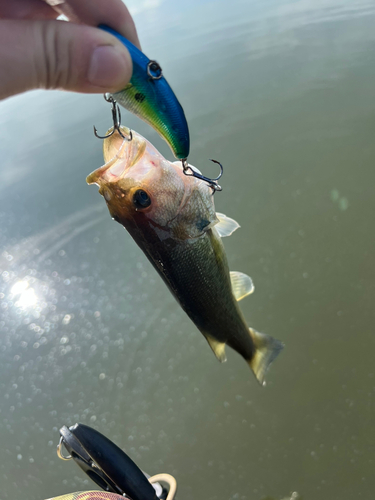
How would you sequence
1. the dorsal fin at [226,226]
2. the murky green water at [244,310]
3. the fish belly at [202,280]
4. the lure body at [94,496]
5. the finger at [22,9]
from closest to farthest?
the finger at [22,9] → the fish belly at [202,280] → the dorsal fin at [226,226] → the lure body at [94,496] → the murky green water at [244,310]

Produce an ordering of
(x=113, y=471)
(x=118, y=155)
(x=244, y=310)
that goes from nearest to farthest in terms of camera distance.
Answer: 1. (x=118, y=155)
2. (x=113, y=471)
3. (x=244, y=310)

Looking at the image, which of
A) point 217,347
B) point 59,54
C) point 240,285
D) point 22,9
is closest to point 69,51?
Answer: point 59,54

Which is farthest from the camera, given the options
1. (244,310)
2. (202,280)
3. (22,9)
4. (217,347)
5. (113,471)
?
(244,310)

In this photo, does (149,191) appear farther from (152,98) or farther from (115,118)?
(152,98)

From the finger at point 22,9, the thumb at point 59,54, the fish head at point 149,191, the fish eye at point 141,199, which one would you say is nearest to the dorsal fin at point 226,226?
the fish head at point 149,191

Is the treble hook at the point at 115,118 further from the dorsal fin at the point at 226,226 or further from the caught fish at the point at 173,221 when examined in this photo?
the dorsal fin at the point at 226,226

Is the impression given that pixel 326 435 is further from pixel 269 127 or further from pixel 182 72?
pixel 182 72
